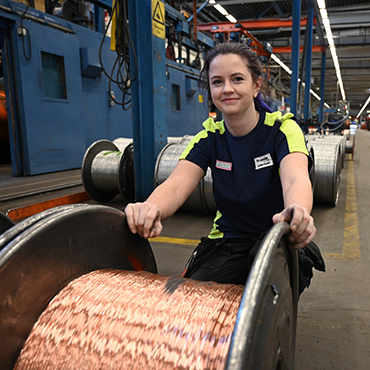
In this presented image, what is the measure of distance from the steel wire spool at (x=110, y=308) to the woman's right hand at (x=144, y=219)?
0.45 ft

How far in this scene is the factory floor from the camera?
6.10 ft

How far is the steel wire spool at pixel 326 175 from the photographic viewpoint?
4.54 m

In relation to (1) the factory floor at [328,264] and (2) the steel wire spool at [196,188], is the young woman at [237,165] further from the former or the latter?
(2) the steel wire spool at [196,188]

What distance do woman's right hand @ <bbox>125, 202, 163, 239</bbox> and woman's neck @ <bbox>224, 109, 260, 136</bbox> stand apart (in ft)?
1.99

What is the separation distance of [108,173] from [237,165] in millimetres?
3226

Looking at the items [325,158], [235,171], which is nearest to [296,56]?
[325,158]

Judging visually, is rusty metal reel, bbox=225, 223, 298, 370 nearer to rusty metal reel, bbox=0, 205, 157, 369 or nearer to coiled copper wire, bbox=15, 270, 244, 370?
coiled copper wire, bbox=15, 270, 244, 370

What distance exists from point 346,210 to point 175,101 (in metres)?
7.88

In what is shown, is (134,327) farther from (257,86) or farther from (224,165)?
(257,86)

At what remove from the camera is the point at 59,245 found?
1.21 m

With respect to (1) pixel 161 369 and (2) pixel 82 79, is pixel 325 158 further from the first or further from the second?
(2) pixel 82 79

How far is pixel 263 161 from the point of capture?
1723 millimetres

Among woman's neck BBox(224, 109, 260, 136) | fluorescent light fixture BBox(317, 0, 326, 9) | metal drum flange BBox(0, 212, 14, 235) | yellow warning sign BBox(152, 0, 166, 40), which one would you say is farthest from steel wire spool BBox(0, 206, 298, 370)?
fluorescent light fixture BBox(317, 0, 326, 9)

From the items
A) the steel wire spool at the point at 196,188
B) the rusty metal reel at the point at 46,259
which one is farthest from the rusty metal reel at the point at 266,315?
the steel wire spool at the point at 196,188
